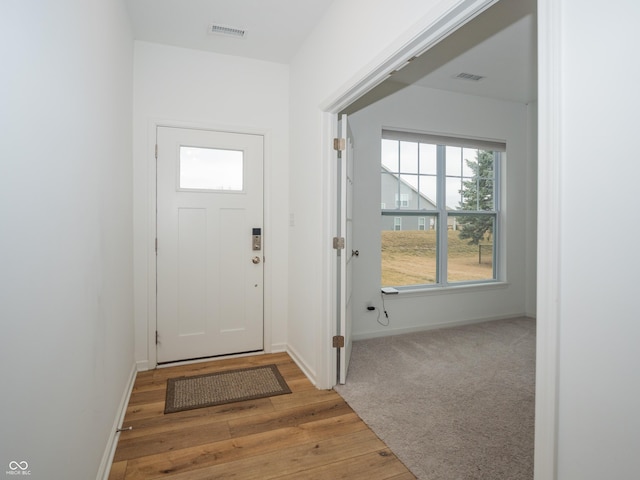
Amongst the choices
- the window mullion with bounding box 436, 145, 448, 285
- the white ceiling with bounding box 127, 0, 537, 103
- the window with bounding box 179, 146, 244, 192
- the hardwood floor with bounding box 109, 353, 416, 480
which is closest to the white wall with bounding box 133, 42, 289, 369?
the white ceiling with bounding box 127, 0, 537, 103

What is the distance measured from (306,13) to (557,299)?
267cm

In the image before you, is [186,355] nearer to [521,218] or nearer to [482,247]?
[482,247]

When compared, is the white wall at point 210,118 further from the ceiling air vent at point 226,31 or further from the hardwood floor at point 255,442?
the hardwood floor at point 255,442

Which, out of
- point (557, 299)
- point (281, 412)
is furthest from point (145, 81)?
point (557, 299)

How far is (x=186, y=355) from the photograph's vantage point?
3311 mm

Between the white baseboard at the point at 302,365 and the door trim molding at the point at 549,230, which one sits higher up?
the door trim molding at the point at 549,230

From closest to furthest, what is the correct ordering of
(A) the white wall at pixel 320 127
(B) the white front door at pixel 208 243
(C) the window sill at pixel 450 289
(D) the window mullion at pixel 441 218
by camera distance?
(A) the white wall at pixel 320 127 → (B) the white front door at pixel 208 243 → (C) the window sill at pixel 450 289 → (D) the window mullion at pixel 441 218

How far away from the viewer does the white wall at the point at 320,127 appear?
6.32ft

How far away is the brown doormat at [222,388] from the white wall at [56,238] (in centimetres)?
54

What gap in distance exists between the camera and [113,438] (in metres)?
2.04

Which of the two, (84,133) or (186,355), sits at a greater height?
(84,133)

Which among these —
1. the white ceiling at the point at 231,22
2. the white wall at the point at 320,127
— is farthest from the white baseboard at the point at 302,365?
the white ceiling at the point at 231,22

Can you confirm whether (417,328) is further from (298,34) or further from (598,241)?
(598,241)

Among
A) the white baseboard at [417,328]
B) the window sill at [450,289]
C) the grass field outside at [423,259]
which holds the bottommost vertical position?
the white baseboard at [417,328]
